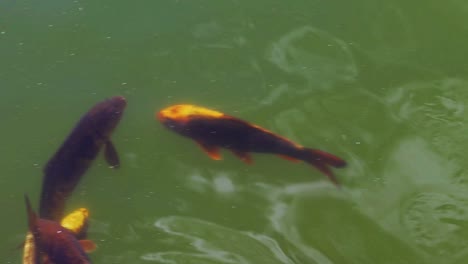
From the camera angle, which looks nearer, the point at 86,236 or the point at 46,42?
the point at 86,236

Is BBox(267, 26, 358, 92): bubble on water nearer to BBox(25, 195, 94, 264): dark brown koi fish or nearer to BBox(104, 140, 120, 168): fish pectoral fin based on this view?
BBox(104, 140, 120, 168): fish pectoral fin

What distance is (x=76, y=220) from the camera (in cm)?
330

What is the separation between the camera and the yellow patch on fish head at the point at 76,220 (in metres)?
3.27

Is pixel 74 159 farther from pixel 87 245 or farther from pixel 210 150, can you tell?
pixel 210 150

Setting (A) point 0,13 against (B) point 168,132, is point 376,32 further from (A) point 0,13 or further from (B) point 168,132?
(A) point 0,13

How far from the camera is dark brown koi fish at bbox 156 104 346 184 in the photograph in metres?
3.31

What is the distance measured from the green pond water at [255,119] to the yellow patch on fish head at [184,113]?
11 centimetres

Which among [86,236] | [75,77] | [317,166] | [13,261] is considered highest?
[317,166]

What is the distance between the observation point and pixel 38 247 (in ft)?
10.0

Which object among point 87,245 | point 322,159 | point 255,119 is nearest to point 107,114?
point 87,245

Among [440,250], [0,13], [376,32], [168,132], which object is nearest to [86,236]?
[168,132]

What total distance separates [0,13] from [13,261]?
1.53 metres

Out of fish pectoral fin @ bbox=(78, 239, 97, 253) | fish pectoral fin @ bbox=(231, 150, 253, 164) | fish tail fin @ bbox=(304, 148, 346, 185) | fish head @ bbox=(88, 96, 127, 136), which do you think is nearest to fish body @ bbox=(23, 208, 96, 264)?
fish pectoral fin @ bbox=(78, 239, 97, 253)

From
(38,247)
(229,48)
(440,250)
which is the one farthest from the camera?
(229,48)
